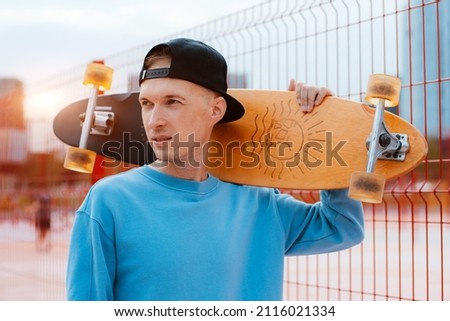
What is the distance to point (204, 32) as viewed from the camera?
374cm

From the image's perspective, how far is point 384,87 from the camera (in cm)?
164

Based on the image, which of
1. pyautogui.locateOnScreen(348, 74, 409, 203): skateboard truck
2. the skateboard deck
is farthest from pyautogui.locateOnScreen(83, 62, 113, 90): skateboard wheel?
pyautogui.locateOnScreen(348, 74, 409, 203): skateboard truck

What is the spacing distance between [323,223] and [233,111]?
1.52 feet

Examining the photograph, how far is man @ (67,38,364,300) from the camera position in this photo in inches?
59.9

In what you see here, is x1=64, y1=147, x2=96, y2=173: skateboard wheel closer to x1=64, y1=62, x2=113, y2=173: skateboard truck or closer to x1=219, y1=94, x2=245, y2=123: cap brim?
x1=64, y1=62, x2=113, y2=173: skateboard truck

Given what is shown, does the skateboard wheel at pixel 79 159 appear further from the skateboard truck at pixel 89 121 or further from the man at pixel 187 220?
the man at pixel 187 220

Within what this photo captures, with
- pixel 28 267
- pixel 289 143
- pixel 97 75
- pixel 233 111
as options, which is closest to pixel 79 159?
pixel 97 75

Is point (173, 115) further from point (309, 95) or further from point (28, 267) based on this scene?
point (28, 267)
